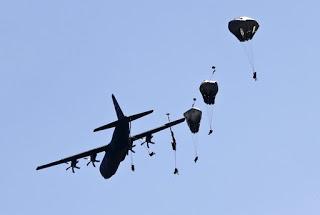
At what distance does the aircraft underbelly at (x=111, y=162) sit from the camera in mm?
116625

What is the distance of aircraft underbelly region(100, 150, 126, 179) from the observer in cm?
11662

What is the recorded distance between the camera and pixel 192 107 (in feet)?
316

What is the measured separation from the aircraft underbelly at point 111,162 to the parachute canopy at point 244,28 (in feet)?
99.7

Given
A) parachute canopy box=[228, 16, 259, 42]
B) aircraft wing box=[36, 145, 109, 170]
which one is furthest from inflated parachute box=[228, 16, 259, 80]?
aircraft wing box=[36, 145, 109, 170]

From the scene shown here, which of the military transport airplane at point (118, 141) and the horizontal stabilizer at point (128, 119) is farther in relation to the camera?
the military transport airplane at point (118, 141)

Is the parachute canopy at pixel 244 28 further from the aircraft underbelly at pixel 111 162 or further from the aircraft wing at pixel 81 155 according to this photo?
the aircraft wing at pixel 81 155

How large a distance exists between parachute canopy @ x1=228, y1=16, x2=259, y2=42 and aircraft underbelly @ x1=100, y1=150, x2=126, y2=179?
30.4 metres

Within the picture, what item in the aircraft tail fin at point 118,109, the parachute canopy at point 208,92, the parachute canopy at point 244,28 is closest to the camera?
the parachute canopy at point 244,28

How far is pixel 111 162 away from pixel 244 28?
3504 cm

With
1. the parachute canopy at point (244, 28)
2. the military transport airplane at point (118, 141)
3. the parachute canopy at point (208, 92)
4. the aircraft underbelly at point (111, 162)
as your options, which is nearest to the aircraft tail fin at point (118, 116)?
the military transport airplane at point (118, 141)

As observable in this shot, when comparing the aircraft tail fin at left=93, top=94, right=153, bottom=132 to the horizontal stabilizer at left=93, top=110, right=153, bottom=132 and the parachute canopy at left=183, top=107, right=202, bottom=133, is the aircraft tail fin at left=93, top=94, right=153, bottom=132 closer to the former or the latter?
the horizontal stabilizer at left=93, top=110, right=153, bottom=132

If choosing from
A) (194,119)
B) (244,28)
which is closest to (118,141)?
(194,119)

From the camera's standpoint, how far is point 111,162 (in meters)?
118

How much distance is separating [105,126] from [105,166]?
828cm
